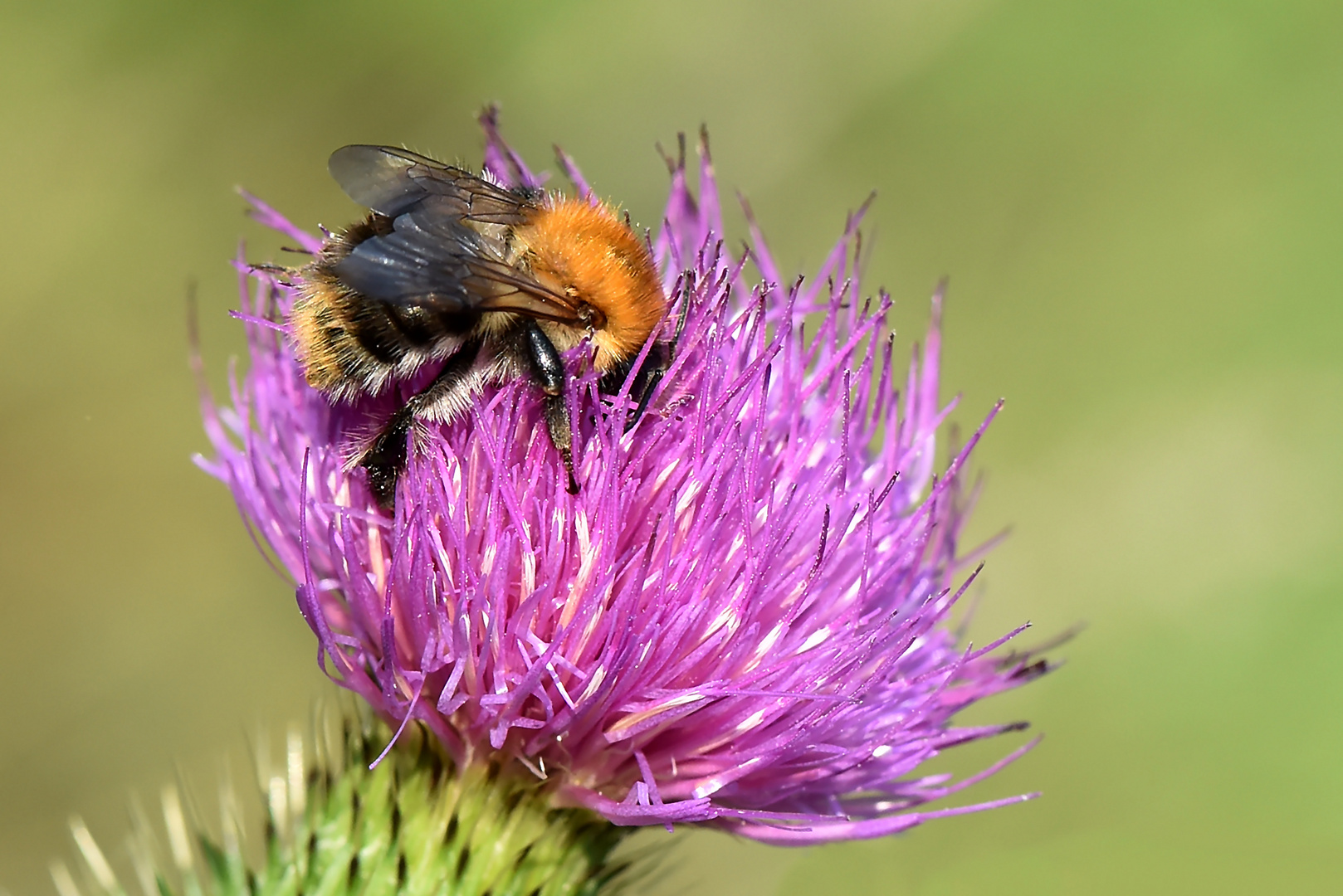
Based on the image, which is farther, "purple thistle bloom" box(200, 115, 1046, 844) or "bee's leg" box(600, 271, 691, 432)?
"bee's leg" box(600, 271, 691, 432)

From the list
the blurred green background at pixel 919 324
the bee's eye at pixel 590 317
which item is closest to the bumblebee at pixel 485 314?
the bee's eye at pixel 590 317

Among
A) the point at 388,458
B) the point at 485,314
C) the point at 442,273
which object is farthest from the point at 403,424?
the point at 442,273

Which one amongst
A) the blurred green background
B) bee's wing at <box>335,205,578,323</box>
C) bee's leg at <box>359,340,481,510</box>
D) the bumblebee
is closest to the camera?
bee's wing at <box>335,205,578,323</box>

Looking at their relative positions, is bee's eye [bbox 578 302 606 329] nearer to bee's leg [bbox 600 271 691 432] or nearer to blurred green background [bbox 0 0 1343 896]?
bee's leg [bbox 600 271 691 432]

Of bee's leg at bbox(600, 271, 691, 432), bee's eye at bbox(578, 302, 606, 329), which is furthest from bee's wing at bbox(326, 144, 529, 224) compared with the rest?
bee's leg at bbox(600, 271, 691, 432)

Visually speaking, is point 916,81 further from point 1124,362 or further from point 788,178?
point 1124,362

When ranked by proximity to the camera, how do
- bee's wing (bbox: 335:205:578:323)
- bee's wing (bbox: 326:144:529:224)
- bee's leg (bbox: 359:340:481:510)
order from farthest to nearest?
bee's wing (bbox: 326:144:529:224) → bee's leg (bbox: 359:340:481:510) → bee's wing (bbox: 335:205:578:323)

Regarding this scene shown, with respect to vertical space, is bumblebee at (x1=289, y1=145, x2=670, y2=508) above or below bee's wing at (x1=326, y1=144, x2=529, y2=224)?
below

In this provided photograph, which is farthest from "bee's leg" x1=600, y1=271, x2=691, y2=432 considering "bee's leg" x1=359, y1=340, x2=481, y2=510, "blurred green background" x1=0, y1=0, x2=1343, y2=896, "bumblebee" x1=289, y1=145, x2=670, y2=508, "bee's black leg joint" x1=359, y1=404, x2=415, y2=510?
"blurred green background" x1=0, y1=0, x2=1343, y2=896

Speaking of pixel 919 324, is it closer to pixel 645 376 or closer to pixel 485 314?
pixel 645 376
